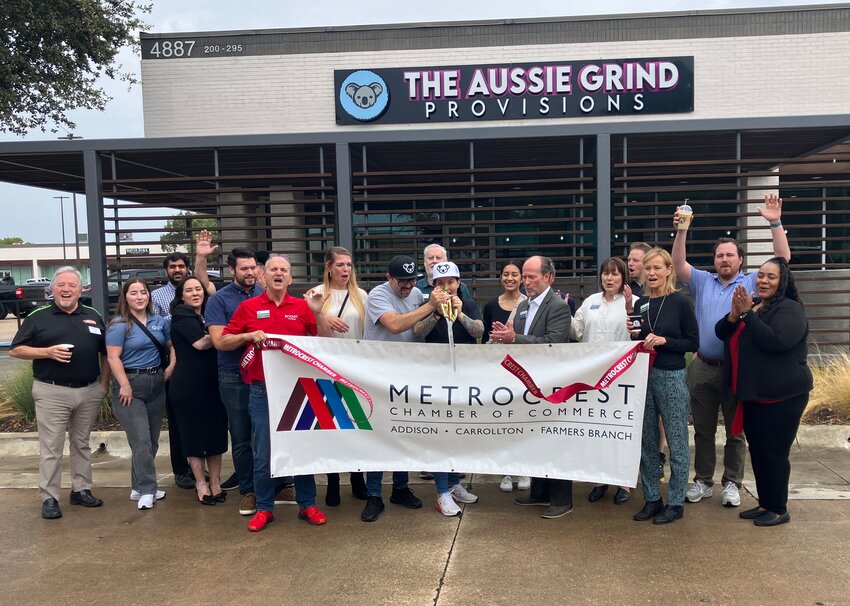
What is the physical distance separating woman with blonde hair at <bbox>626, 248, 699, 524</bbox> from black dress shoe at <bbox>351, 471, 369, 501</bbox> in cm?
218

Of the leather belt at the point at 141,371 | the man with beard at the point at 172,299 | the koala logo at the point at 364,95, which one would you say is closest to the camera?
the leather belt at the point at 141,371

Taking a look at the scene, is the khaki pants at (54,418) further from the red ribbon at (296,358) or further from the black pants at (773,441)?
the black pants at (773,441)

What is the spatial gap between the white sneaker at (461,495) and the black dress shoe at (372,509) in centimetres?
61

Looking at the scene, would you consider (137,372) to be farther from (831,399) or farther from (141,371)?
(831,399)

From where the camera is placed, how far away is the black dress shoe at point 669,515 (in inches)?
192

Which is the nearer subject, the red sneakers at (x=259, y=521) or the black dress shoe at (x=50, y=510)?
the red sneakers at (x=259, y=521)

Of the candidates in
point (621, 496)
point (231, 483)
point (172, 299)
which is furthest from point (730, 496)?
point (172, 299)

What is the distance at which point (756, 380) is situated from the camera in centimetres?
468

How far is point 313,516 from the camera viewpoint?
5070mm

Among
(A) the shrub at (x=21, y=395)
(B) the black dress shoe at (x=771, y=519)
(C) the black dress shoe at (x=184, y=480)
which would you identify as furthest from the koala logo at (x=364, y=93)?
(B) the black dress shoe at (x=771, y=519)

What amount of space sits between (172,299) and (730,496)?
502 cm

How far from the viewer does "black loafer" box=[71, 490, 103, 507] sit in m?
5.62

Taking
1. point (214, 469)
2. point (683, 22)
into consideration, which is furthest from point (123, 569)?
point (683, 22)

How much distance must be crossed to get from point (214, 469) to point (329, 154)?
23.8 feet
